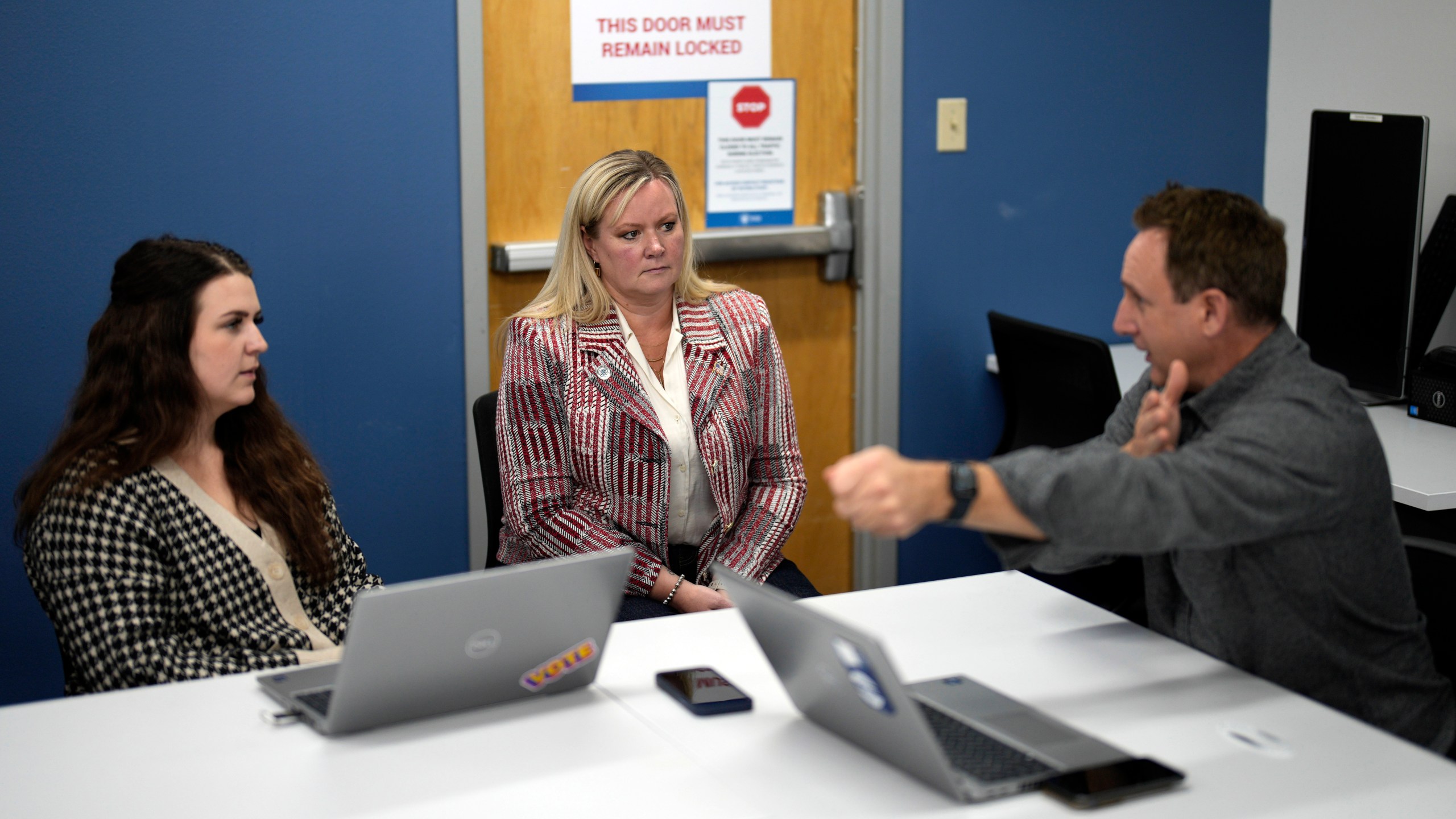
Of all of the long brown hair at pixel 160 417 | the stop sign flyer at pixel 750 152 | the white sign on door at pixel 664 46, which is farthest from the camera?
the stop sign flyer at pixel 750 152

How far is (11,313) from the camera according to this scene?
2.66m

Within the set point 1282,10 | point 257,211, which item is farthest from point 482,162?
point 1282,10

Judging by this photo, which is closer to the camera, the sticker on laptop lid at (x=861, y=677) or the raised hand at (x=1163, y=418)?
the sticker on laptop lid at (x=861, y=677)

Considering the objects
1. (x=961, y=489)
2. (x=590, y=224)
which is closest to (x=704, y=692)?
(x=961, y=489)

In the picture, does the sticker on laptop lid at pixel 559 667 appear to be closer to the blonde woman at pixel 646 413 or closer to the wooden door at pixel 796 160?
the blonde woman at pixel 646 413

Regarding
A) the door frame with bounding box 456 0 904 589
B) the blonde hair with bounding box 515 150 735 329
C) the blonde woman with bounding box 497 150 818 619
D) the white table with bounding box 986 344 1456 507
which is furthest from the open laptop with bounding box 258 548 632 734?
the door frame with bounding box 456 0 904 589

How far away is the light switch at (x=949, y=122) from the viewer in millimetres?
3367

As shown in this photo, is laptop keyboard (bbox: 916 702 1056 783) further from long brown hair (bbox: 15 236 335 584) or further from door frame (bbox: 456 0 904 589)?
door frame (bbox: 456 0 904 589)

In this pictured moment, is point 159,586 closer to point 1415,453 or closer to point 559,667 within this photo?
point 559,667

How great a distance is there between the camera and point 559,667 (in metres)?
1.58

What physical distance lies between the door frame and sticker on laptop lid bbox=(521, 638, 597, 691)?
4.41ft

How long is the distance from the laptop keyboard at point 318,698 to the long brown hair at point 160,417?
1.46ft

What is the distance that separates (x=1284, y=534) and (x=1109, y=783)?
0.44m

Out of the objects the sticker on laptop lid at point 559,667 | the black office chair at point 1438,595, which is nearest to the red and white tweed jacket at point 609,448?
the sticker on laptop lid at point 559,667
